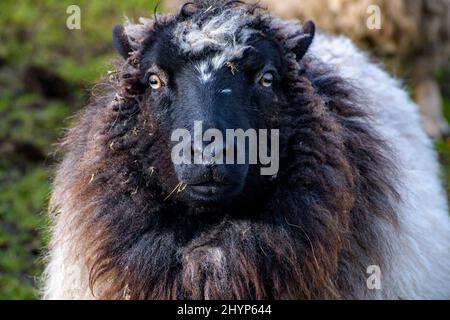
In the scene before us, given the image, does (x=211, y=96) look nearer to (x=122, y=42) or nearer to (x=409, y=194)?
(x=122, y=42)

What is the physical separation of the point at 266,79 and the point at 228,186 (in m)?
0.69

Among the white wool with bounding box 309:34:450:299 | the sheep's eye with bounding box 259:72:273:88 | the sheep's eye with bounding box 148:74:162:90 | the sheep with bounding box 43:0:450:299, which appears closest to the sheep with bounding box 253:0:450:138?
the white wool with bounding box 309:34:450:299

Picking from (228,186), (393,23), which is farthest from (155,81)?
(393,23)

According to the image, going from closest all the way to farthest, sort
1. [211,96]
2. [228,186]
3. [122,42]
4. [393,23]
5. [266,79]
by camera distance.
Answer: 1. [228,186]
2. [211,96]
3. [266,79]
4. [122,42]
5. [393,23]

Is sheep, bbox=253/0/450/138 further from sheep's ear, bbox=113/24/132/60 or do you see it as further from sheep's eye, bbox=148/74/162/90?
sheep's eye, bbox=148/74/162/90

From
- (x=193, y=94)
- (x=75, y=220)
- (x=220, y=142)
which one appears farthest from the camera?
(x=75, y=220)

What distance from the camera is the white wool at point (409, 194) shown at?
476 centimetres

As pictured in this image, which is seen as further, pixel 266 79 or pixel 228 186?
pixel 266 79

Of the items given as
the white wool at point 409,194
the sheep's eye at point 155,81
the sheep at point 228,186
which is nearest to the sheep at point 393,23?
the white wool at point 409,194

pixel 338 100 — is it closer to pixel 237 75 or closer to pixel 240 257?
pixel 237 75

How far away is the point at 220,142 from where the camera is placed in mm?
4012

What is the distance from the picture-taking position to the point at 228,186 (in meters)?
4.10
